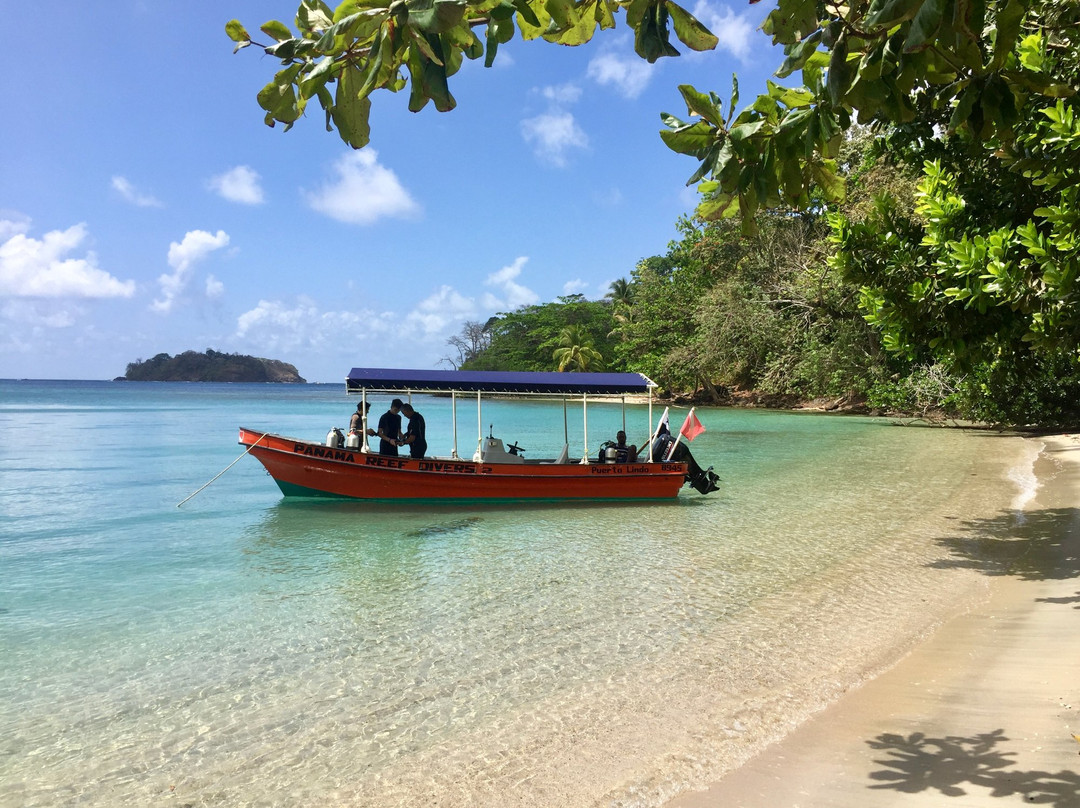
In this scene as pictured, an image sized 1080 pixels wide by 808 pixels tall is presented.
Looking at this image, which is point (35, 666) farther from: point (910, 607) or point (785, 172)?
point (910, 607)

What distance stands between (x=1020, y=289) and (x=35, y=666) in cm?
963

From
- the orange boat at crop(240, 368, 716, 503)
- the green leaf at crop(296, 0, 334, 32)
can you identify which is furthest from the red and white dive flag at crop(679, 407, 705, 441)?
the green leaf at crop(296, 0, 334, 32)

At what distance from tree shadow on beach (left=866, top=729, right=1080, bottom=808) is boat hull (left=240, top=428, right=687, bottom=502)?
29.6 feet

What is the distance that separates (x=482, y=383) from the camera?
13055mm

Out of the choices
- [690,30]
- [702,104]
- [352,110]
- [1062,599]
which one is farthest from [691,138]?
[1062,599]

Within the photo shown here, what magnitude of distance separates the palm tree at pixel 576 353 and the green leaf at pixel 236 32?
2008 inches

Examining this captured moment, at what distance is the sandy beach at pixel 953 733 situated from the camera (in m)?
3.60

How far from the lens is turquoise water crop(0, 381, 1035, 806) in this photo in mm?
4309

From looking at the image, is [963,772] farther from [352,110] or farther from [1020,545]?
[1020,545]

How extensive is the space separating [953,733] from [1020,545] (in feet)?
19.7

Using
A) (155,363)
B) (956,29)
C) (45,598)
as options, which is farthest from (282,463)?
(155,363)

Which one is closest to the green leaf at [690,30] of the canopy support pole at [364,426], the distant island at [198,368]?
the canopy support pole at [364,426]

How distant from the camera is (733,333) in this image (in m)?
34.8

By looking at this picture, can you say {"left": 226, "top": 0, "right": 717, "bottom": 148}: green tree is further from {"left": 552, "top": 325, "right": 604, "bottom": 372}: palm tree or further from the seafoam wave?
{"left": 552, "top": 325, "right": 604, "bottom": 372}: palm tree
